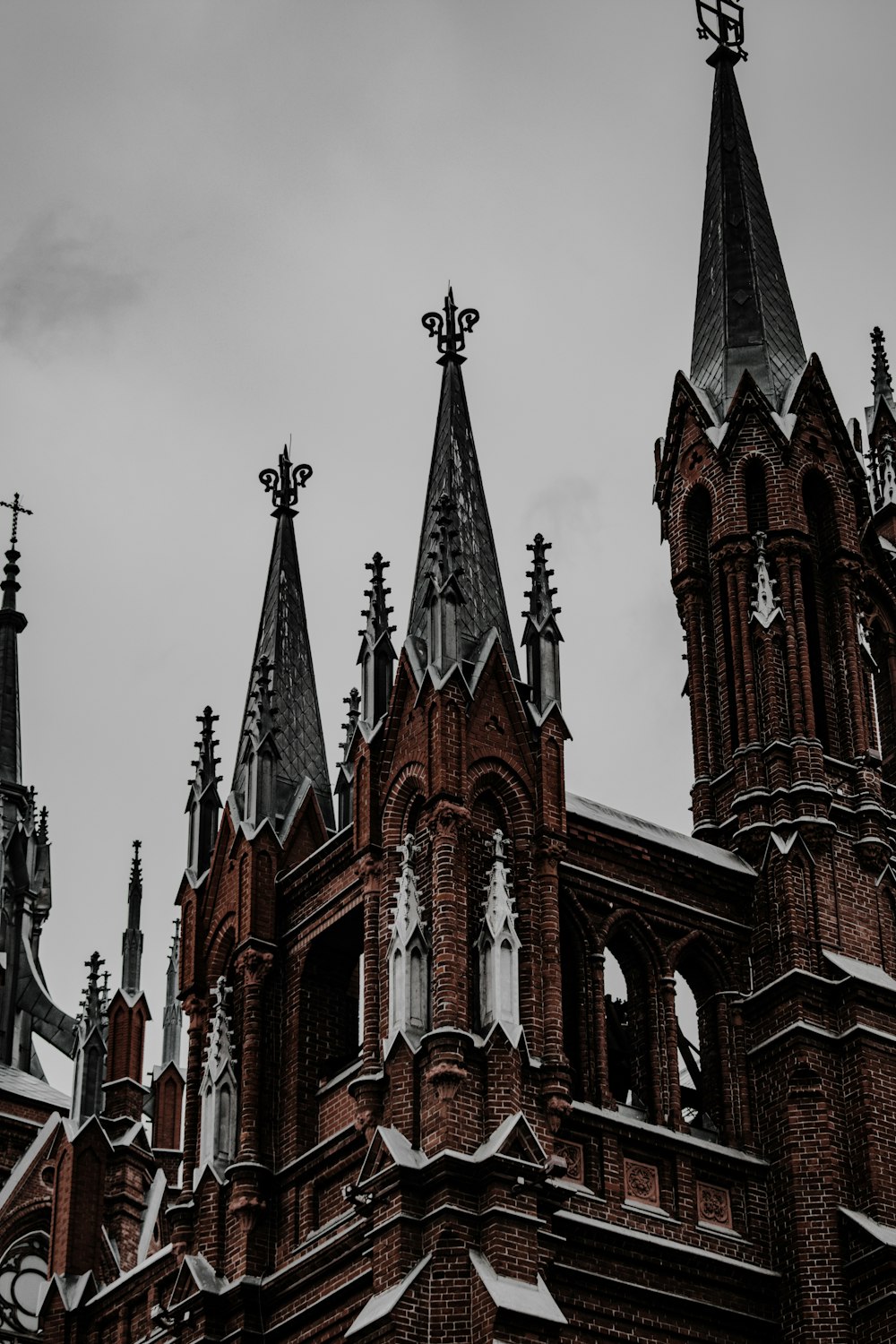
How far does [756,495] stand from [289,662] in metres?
8.21

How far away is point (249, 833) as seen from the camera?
4072cm

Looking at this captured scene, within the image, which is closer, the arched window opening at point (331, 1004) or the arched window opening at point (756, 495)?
the arched window opening at point (331, 1004)

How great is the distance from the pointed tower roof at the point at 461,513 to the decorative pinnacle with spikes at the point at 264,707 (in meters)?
3.87

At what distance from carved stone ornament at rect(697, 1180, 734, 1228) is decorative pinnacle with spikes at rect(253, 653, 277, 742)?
1042 cm

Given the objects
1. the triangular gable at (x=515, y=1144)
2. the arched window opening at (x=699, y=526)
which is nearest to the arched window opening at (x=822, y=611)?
the arched window opening at (x=699, y=526)

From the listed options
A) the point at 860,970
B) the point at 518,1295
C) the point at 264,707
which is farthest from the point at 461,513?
the point at 518,1295

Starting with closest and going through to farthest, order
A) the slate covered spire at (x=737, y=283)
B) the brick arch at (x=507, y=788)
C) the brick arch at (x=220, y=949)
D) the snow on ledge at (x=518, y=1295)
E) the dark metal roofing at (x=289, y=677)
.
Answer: the snow on ledge at (x=518, y=1295), the brick arch at (x=507, y=788), the brick arch at (x=220, y=949), the dark metal roofing at (x=289, y=677), the slate covered spire at (x=737, y=283)

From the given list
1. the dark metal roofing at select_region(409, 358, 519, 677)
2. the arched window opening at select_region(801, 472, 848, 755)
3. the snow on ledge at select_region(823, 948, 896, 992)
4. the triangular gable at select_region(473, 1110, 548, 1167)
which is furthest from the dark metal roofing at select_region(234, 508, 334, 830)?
the triangular gable at select_region(473, 1110, 548, 1167)

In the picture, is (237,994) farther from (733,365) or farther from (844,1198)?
(733,365)

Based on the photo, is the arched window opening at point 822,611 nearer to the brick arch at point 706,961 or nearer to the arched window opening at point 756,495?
the arched window opening at point 756,495

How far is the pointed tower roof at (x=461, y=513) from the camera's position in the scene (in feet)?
128

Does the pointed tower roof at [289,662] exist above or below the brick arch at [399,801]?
above

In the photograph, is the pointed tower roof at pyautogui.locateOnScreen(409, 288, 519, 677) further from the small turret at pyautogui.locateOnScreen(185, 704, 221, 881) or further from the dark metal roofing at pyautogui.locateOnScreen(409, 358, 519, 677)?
the small turret at pyautogui.locateOnScreen(185, 704, 221, 881)

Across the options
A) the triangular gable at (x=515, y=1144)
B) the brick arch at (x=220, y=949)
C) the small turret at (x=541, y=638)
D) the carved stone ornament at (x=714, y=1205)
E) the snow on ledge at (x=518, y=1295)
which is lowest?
the snow on ledge at (x=518, y=1295)
